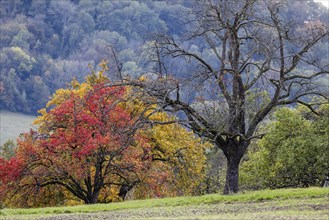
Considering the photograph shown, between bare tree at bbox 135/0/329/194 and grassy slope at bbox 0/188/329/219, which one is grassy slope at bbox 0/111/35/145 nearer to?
bare tree at bbox 135/0/329/194

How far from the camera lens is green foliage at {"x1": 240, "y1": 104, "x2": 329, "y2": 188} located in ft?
113

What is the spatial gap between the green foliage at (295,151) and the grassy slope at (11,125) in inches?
5334

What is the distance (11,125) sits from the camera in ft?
555

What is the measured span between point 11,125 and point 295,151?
144 meters

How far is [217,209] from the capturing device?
62.5 ft

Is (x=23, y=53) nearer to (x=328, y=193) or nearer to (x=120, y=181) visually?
(x=120, y=181)

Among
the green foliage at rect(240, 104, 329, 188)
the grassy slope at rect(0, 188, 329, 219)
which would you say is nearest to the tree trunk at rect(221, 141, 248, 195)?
the grassy slope at rect(0, 188, 329, 219)

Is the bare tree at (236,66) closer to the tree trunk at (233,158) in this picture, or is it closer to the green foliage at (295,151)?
the tree trunk at (233,158)

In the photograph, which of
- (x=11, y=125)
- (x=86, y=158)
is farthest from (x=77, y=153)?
(x=11, y=125)

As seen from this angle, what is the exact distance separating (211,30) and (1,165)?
47.1ft

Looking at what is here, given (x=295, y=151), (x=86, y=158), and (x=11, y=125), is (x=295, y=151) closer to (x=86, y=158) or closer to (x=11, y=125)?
(x=86, y=158)

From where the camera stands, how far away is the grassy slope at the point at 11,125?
166m

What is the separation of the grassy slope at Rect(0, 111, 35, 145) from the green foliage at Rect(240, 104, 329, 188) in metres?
135

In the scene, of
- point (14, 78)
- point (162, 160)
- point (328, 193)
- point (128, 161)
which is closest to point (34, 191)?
point (128, 161)
